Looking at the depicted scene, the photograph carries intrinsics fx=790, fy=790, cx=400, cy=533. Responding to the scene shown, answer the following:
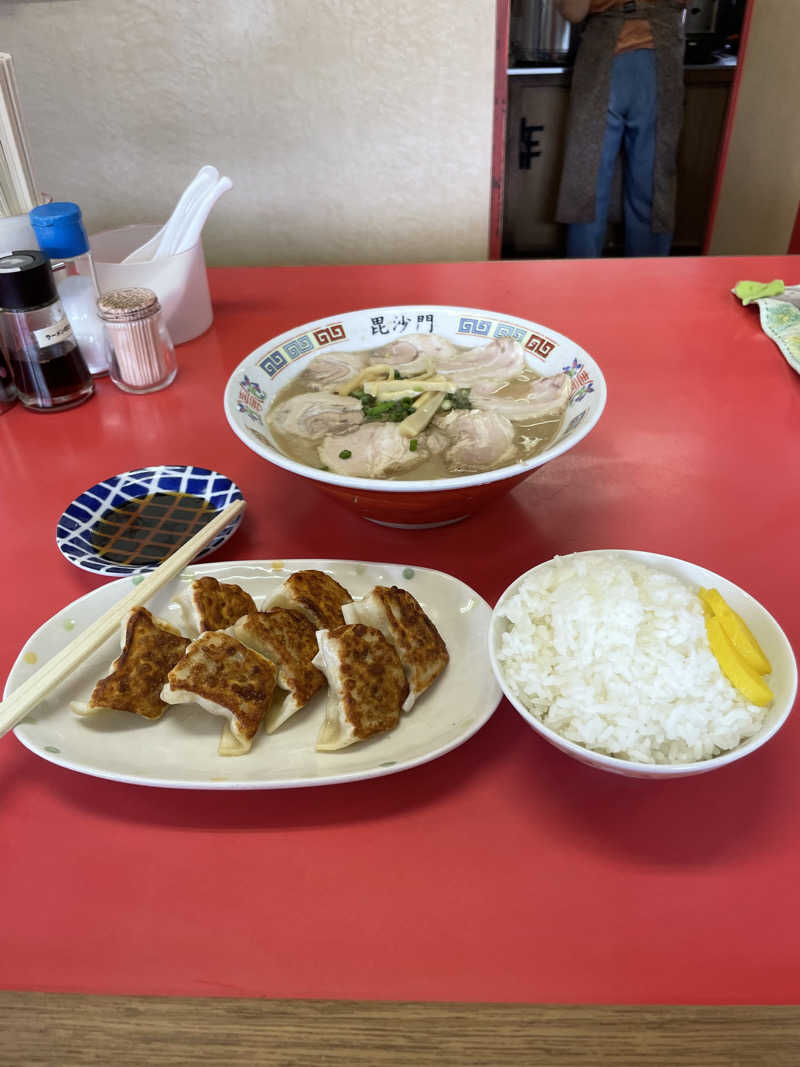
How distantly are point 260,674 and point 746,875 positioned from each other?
1.56 ft

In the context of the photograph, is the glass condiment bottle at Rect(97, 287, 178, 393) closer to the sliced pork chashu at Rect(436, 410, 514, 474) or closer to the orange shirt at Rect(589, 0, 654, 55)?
the sliced pork chashu at Rect(436, 410, 514, 474)

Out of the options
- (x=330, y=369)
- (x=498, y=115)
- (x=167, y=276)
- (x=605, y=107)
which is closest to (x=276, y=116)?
(x=498, y=115)

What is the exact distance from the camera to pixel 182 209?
5.07ft

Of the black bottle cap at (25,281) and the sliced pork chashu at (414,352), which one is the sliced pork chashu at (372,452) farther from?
the black bottle cap at (25,281)

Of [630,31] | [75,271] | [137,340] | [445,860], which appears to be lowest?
[445,860]

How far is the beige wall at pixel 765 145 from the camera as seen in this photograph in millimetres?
3459

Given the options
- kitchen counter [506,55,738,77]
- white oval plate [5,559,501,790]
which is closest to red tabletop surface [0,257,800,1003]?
white oval plate [5,559,501,790]

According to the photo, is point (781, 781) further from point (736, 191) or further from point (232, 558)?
point (736, 191)

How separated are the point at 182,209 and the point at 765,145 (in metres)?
3.24

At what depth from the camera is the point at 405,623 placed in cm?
82

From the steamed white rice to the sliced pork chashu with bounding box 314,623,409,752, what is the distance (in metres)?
0.11

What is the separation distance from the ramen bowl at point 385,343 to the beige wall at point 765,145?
112 inches

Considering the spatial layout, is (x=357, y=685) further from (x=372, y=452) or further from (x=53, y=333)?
(x=53, y=333)

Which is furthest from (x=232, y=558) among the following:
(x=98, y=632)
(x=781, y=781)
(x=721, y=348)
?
(x=721, y=348)
